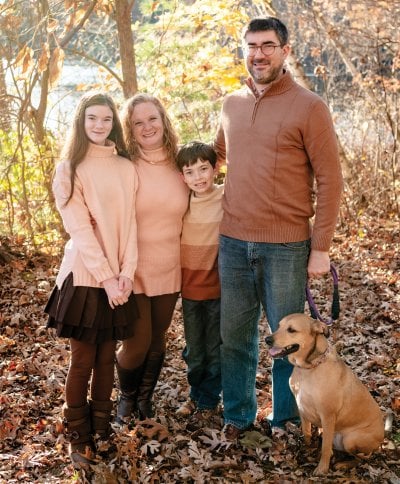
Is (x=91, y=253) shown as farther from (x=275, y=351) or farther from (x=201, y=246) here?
(x=275, y=351)

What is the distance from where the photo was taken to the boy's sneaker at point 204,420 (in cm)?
426

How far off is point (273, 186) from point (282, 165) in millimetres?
144

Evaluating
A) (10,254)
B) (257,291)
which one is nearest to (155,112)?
(257,291)

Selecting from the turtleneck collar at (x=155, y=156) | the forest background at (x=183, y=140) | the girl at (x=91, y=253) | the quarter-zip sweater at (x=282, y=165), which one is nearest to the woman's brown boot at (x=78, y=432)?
the girl at (x=91, y=253)

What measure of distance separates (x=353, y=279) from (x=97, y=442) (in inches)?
178

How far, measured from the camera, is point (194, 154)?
3914 mm

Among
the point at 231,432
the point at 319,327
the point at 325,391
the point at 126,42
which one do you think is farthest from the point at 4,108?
the point at 325,391

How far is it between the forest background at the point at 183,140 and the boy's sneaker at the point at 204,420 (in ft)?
0.46

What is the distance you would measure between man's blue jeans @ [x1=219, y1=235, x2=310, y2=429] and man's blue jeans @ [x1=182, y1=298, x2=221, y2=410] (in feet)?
0.77

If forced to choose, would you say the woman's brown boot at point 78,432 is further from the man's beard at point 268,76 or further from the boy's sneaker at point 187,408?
the man's beard at point 268,76

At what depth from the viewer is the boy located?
3.96m

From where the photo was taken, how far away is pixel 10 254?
740cm

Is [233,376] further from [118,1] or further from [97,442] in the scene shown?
[118,1]

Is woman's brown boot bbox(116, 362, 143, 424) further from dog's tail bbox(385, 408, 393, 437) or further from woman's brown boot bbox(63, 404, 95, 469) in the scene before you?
dog's tail bbox(385, 408, 393, 437)
